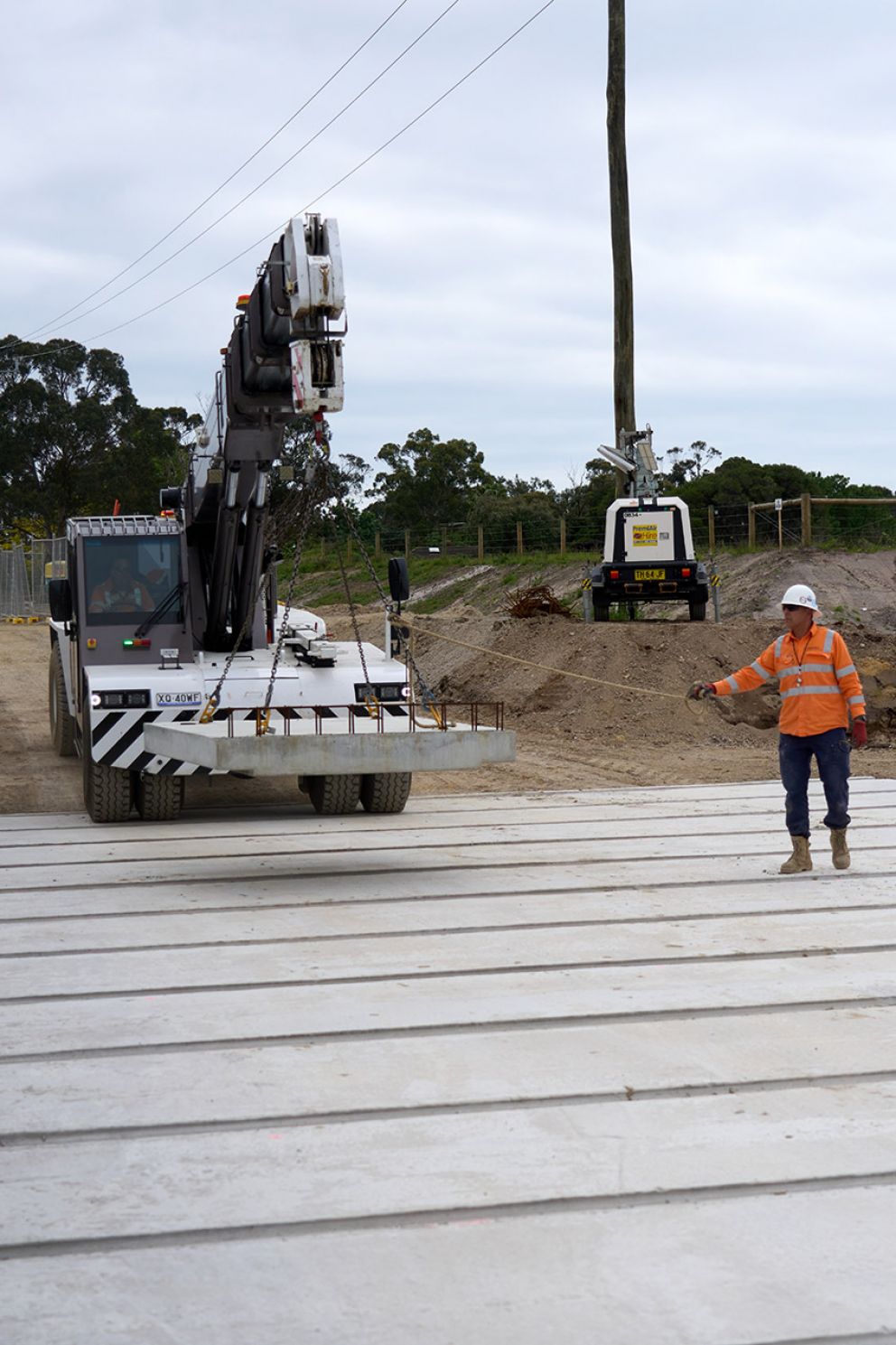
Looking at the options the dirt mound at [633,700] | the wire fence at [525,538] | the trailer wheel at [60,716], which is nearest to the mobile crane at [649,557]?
the dirt mound at [633,700]

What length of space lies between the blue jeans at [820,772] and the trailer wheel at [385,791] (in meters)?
3.48

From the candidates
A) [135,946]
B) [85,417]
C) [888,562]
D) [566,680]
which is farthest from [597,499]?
[135,946]

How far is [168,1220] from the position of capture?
163 inches

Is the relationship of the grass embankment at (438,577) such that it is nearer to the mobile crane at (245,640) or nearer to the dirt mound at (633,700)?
the dirt mound at (633,700)

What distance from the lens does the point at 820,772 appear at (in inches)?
351

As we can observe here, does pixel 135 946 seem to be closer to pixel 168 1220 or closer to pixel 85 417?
pixel 168 1220

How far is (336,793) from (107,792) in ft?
5.47

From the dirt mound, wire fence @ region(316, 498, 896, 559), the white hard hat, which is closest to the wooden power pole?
the dirt mound

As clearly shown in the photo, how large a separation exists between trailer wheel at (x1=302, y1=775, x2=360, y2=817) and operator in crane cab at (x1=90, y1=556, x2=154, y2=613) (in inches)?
83.6

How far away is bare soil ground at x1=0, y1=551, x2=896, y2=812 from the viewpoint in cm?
1515

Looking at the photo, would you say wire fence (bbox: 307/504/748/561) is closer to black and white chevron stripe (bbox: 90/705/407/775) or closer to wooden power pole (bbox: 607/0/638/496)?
wooden power pole (bbox: 607/0/638/496)

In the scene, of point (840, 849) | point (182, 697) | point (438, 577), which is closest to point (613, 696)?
point (182, 697)

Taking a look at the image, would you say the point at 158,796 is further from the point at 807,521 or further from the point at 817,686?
the point at 807,521

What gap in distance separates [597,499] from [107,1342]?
4882 cm
